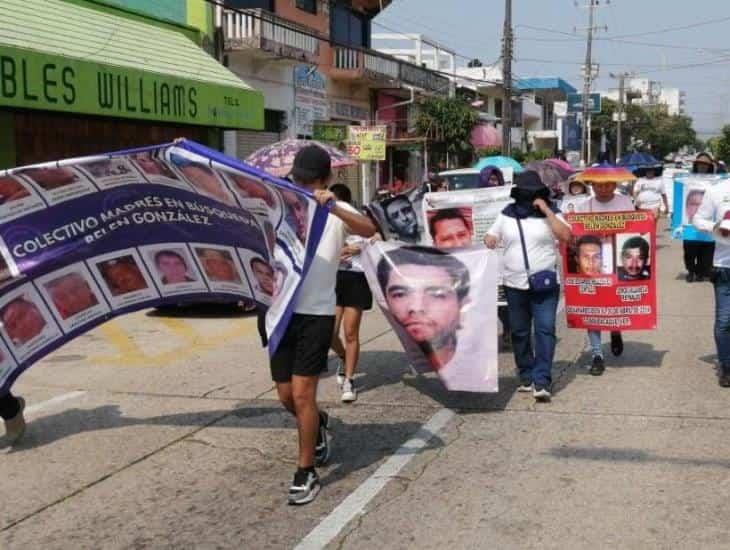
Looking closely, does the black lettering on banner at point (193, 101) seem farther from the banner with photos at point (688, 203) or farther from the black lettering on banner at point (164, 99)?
the banner with photos at point (688, 203)

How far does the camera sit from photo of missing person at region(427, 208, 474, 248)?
8.71 meters

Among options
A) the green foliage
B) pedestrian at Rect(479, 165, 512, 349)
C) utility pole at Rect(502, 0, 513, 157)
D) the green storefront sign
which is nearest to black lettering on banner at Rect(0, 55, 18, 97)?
the green storefront sign

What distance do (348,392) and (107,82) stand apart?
9842 millimetres

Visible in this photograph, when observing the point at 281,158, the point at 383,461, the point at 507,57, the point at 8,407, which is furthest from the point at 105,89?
the point at 507,57

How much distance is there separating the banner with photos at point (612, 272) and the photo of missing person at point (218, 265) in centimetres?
322

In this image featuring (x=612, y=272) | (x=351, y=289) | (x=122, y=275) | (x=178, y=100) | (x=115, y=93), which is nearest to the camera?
(x=122, y=275)

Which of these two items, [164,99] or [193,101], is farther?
[193,101]

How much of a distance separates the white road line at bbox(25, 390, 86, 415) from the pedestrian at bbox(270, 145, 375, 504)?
2846mm

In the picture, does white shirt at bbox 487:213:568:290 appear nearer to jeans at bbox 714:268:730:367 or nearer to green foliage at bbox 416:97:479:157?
jeans at bbox 714:268:730:367

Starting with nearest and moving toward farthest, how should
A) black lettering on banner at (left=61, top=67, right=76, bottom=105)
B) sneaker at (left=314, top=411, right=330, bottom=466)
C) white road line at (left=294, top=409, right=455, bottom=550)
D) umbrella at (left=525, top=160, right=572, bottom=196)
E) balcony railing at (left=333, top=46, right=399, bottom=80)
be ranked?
white road line at (left=294, top=409, right=455, bottom=550)
sneaker at (left=314, top=411, right=330, bottom=466)
black lettering on banner at (left=61, top=67, right=76, bottom=105)
umbrella at (left=525, top=160, right=572, bottom=196)
balcony railing at (left=333, top=46, right=399, bottom=80)

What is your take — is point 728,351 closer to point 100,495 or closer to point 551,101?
point 100,495

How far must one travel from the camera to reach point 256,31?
21.7 meters

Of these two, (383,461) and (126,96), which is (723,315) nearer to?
(383,461)

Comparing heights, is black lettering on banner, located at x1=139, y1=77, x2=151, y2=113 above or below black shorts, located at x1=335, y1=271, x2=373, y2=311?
above
